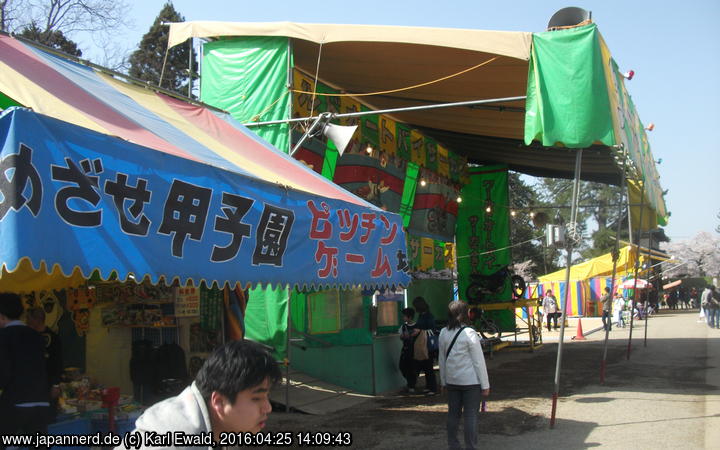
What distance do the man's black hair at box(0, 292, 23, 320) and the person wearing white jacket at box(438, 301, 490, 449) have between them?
3795 millimetres

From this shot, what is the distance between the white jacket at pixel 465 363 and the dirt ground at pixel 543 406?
1.58 meters

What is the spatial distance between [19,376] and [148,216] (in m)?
1.61

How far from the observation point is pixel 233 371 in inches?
89.0

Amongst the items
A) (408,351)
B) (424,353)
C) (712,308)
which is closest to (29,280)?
(424,353)

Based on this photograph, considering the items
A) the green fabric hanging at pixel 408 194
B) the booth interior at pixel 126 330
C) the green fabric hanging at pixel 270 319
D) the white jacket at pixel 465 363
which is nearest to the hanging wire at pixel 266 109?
the green fabric hanging at pixel 270 319

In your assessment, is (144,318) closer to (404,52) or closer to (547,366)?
(404,52)

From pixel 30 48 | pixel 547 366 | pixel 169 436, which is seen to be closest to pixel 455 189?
pixel 547 366

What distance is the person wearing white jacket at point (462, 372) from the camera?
6.00 m

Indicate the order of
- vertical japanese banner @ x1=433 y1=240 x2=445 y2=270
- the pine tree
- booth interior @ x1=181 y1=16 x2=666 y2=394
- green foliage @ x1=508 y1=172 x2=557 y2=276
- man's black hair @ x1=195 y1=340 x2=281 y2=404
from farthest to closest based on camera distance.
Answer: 1. green foliage @ x1=508 y1=172 x2=557 y2=276
2. the pine tree
3. vertical japanese banner @ x1=433 y1=240 x2=445 y2=270
4. booth interior @ x1=181 y1=16 x2=666 y2=394
5. man's black hair @ x1=195 y1=340 x2=281 y2=404

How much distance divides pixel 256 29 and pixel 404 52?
267 cm

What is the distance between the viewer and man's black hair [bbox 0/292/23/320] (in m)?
4.58

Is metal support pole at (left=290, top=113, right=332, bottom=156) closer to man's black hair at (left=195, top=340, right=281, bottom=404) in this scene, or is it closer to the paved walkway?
the paved walkway

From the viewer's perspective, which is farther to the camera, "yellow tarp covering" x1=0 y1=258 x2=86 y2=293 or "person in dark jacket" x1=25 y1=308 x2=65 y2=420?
"yellow tarp covering" x1=0 y1=258 x2=86 y2=293

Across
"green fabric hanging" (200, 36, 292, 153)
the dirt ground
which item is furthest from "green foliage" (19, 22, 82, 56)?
the dirt ground
